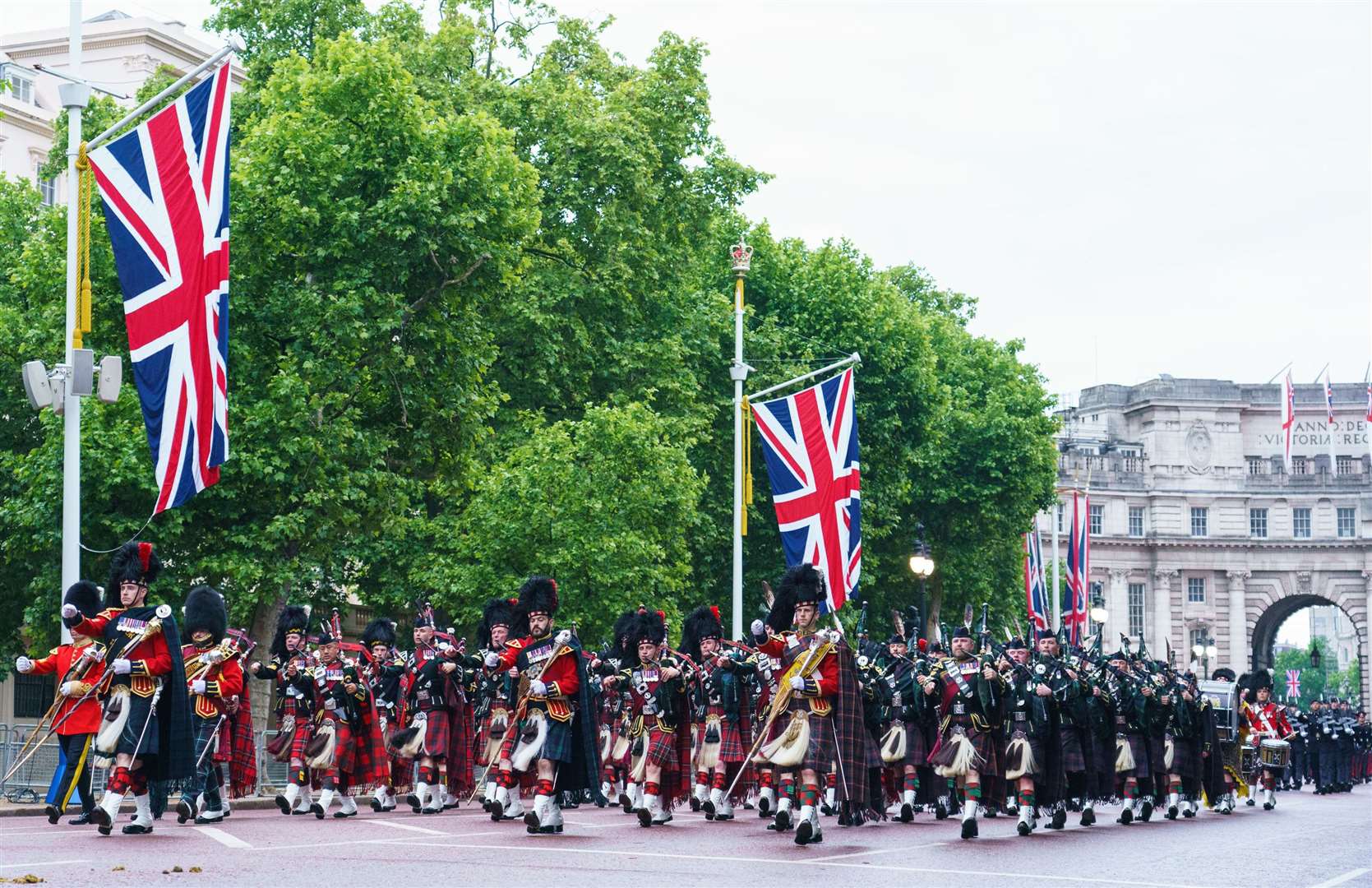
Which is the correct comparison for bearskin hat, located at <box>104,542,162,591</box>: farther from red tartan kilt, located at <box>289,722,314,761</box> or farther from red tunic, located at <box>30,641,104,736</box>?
red tartan kilt, located at <box>289,722,314,761</box>

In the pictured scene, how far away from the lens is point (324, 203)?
102 ft

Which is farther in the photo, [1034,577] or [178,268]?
[1034,577]

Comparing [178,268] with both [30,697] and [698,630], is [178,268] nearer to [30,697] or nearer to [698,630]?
[698,630]

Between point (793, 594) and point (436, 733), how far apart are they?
20.9ft

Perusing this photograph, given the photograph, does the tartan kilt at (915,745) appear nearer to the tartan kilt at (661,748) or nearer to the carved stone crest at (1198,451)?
the tartan kilt at (661,748)

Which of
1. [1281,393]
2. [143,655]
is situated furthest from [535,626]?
[1281,393]

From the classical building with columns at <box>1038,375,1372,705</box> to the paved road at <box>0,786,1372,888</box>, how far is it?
76739 millimetres

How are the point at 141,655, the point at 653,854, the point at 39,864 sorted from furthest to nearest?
the point at 141,655
the point at 653,854
the point at 39,864

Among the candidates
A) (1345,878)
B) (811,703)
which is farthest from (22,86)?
(1345,878)

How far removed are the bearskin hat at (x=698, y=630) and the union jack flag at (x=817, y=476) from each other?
8116 millimetres

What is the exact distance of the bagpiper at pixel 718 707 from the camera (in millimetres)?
21859

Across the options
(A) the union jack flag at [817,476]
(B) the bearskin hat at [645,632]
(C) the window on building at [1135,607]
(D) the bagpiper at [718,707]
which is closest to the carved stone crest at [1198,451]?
(C) the window on building at [1135,607]

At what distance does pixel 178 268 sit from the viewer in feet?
70.1

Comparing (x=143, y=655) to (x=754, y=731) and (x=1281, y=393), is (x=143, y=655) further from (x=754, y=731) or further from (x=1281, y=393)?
(x=1281, y=393)
